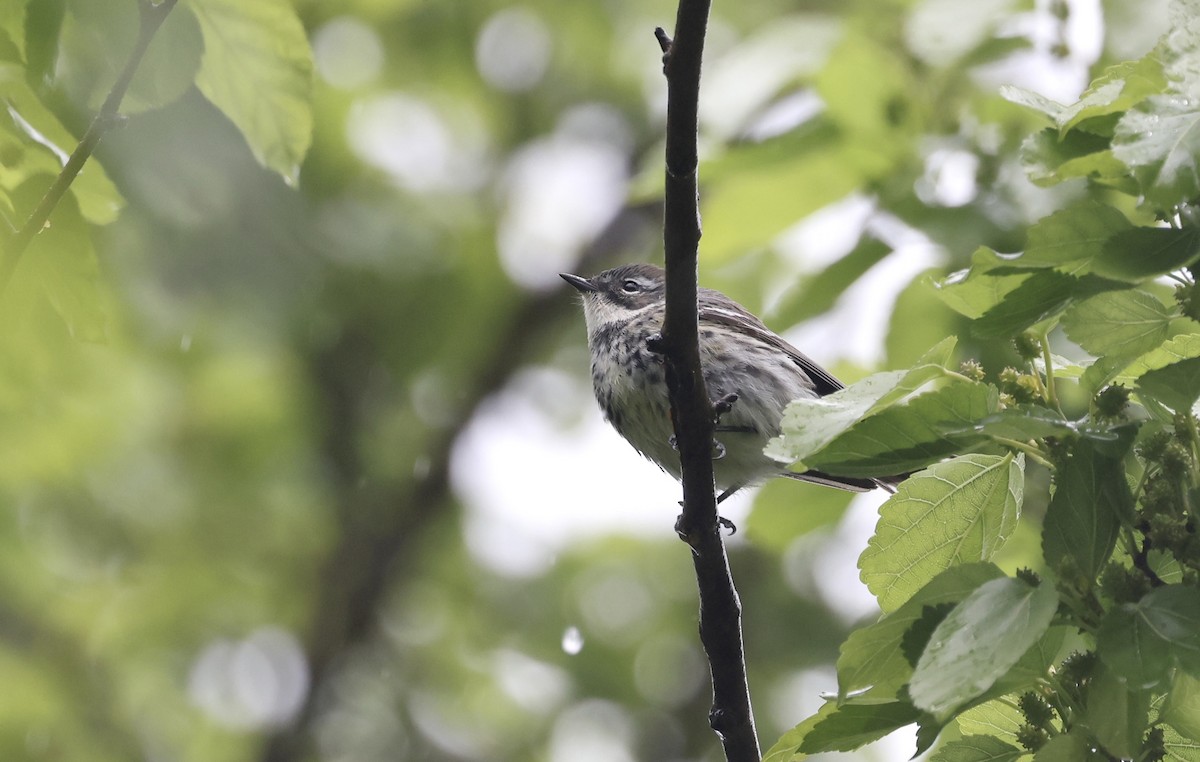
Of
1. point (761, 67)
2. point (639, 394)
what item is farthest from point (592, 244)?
point (761, 67)

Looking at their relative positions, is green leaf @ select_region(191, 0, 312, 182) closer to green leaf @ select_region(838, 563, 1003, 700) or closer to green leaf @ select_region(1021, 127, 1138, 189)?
green leaf @ select_region(1021, 127, 1138, 189)

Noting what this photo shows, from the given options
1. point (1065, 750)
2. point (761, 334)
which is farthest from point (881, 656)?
point (761, 334)

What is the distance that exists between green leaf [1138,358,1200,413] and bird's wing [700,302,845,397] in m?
3.78

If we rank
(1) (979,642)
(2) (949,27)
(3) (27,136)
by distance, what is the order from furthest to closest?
1. (2) (949,27)
2. (3) (27,136)
3. (1) (979,642)

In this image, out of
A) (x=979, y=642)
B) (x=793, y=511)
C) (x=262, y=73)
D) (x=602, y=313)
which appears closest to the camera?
(x=979, y=642)

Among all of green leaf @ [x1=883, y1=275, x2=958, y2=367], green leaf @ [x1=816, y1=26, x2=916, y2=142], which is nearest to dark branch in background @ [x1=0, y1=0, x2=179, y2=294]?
green leaf @ [x1=816, y1=26, x2=916, y2=142]

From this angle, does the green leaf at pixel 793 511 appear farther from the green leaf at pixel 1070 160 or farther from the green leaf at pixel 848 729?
the green leaf at pixel 1070 160

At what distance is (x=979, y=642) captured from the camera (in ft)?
5.47

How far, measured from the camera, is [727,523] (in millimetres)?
4781

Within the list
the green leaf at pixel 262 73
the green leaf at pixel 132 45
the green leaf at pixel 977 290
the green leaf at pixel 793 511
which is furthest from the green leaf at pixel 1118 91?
the green leaf at pixel 793 511

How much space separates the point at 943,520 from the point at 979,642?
56 centimetres

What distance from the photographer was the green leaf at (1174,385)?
1.85m

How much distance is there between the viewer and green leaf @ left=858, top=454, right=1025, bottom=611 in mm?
2197

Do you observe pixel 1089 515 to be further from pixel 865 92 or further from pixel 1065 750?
pixel 865 92
